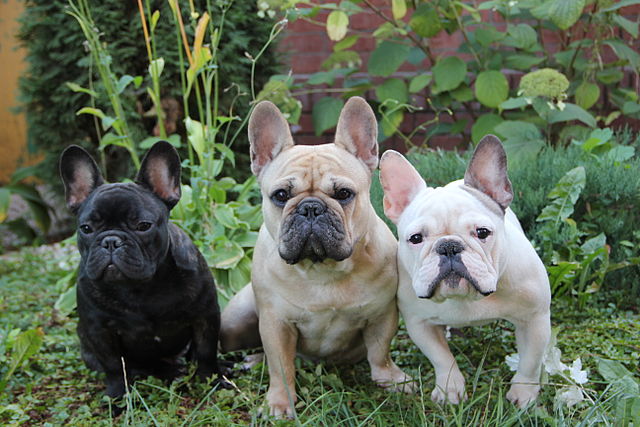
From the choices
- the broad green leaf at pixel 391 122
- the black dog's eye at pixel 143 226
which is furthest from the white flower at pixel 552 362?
the broad green leaf at pixel 391 122

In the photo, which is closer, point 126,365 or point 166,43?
point 126,365

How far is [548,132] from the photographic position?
5434mm

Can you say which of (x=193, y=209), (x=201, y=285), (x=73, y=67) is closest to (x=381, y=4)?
(x=73, y=67)

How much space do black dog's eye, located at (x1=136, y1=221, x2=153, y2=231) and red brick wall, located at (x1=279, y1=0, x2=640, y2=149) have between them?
3655 mm

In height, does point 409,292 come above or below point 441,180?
above

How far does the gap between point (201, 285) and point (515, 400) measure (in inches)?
55.6

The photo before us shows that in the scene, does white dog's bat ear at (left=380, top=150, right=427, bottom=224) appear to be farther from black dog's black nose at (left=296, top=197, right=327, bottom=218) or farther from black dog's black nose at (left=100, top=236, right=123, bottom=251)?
black dog's black nose at (left=100, top=236, right=123, bottom=251)

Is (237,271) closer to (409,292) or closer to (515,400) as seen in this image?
(409,292)

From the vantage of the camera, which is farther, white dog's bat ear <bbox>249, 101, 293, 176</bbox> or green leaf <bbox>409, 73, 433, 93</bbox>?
green leaf <bbox>409, 73, 433, 93</bbox>

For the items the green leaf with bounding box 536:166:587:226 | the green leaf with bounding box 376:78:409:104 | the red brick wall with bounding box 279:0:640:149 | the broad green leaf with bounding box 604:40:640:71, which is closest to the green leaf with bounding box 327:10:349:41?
→ the green leaf with bounding box 376:78:409:104

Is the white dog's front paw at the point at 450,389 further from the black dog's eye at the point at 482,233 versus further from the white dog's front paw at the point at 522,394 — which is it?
the black dog's eye at the point at 482,233

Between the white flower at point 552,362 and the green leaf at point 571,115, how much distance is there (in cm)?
256

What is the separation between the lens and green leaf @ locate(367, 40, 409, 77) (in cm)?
591

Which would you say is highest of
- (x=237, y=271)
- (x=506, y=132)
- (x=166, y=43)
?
(x=166, y=43)
